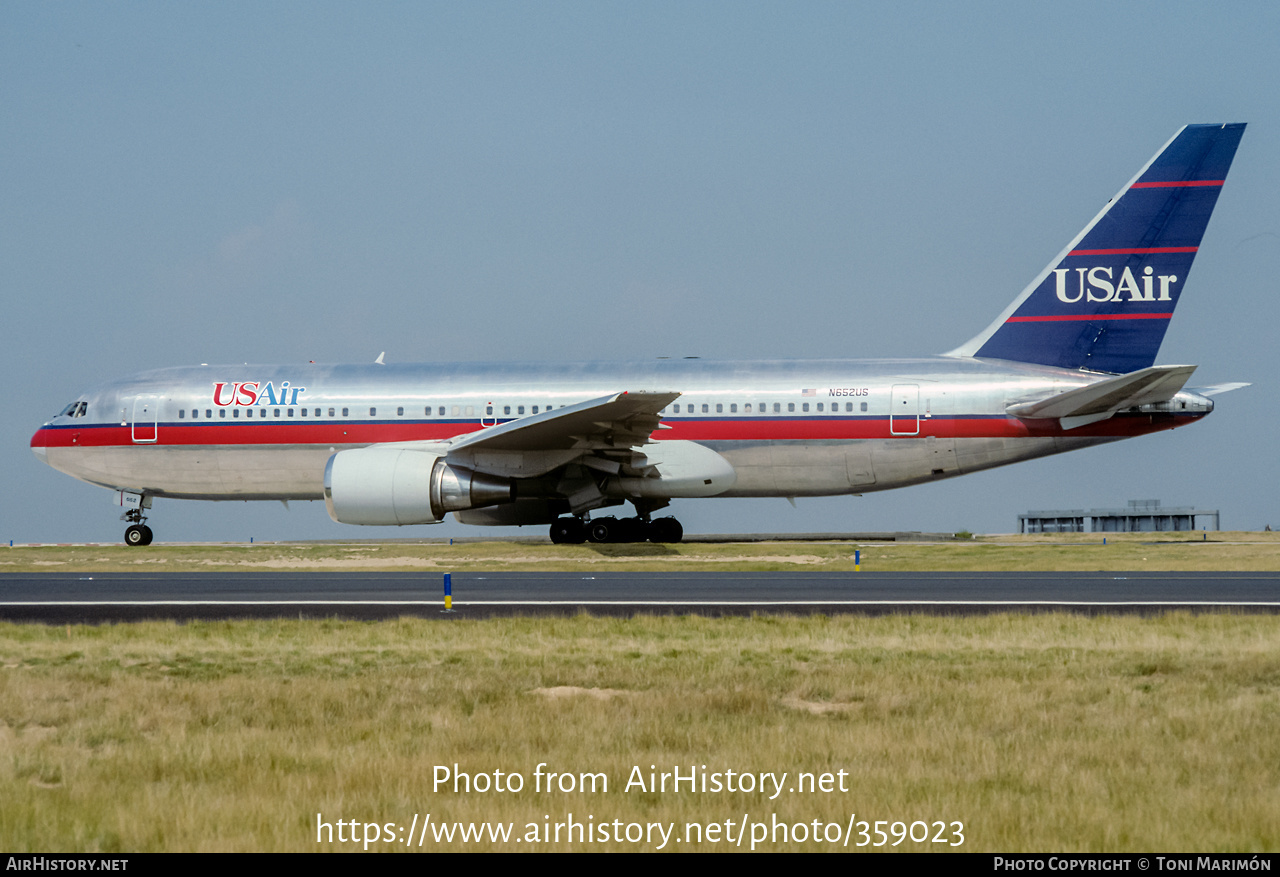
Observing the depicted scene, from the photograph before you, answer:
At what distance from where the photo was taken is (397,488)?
25.6 meters

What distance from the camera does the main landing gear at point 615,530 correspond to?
95.5ft

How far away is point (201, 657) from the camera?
12664 millimetres

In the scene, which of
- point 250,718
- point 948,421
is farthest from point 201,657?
point 948,421

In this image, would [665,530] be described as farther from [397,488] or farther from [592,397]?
[397,488]

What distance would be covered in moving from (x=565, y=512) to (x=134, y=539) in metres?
11.5

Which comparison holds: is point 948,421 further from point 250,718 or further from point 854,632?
point 250,718

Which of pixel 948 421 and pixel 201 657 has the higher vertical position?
pixel 948 421

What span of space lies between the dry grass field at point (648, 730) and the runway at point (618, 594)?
69.1 inches

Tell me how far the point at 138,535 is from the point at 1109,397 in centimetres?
2394
